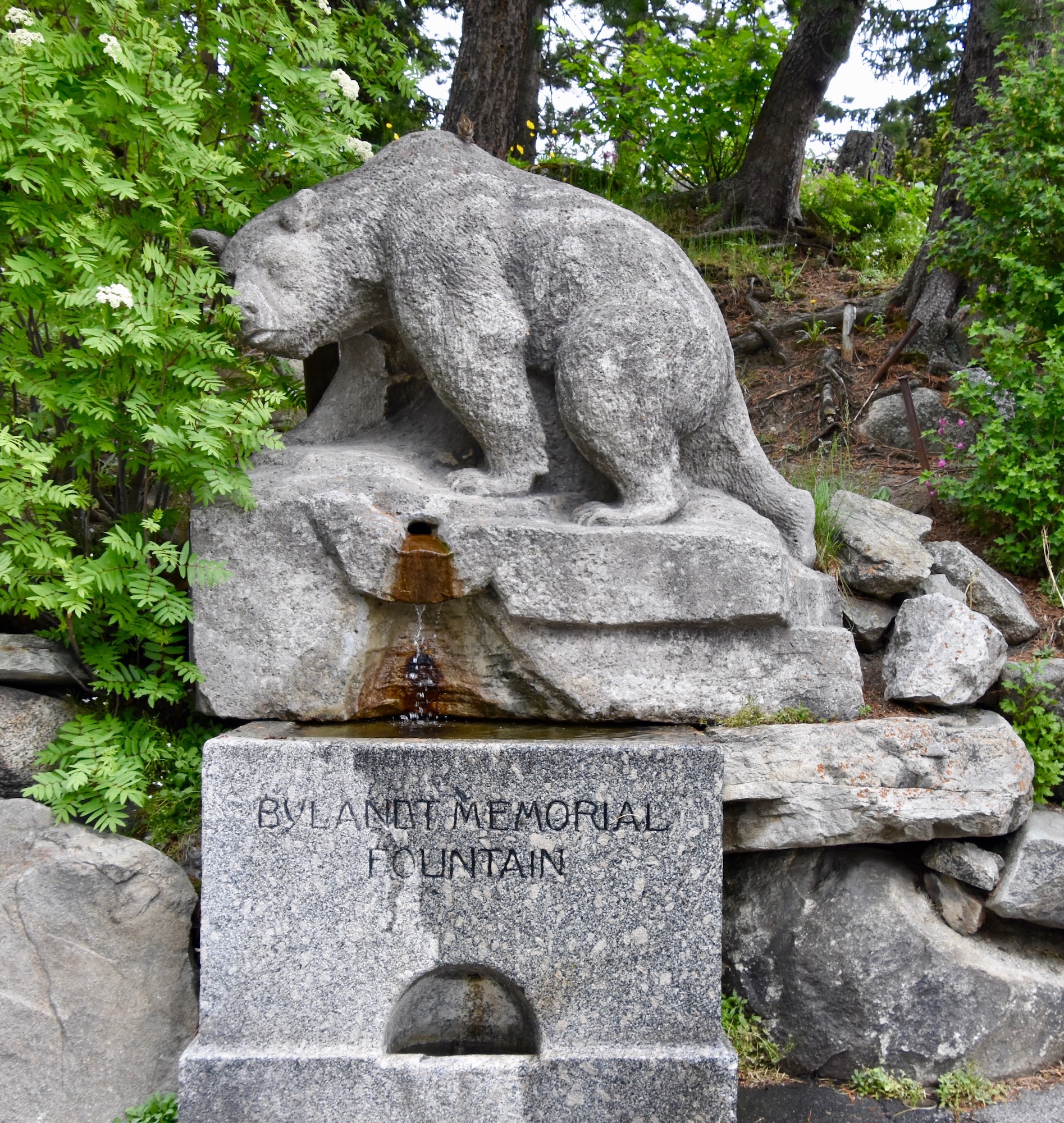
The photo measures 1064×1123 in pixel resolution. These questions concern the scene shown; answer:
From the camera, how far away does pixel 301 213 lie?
3.20 m

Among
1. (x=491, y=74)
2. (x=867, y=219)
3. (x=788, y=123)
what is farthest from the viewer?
(x=867, y=219)

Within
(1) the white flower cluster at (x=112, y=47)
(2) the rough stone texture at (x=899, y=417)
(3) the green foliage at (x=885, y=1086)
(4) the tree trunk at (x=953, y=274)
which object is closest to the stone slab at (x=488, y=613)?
(3) the green foliage at (x=885, y=1086)

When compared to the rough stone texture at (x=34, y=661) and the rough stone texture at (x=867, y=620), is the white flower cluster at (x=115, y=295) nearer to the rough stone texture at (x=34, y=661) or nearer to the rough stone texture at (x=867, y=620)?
the rough stone texture at (x=34, y=661)

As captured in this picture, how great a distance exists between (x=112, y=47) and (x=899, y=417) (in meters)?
4.66

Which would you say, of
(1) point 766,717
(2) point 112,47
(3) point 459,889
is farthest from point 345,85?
(3) point 459,889

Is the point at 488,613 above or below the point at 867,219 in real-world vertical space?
below

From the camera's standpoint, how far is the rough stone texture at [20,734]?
3.12 metres

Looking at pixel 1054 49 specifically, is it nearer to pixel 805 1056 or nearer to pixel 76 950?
pixel 805 1056

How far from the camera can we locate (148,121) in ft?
9.12

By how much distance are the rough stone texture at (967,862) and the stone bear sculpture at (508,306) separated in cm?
137

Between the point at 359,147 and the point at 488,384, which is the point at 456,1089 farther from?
the point at 359,147

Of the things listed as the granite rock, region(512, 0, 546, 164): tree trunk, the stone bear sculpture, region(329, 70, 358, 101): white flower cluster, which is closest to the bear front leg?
the stone bear sculpture

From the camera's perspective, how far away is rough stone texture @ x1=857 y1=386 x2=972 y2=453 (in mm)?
5832

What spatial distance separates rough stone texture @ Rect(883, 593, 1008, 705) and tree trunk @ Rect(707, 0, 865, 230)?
575cm
